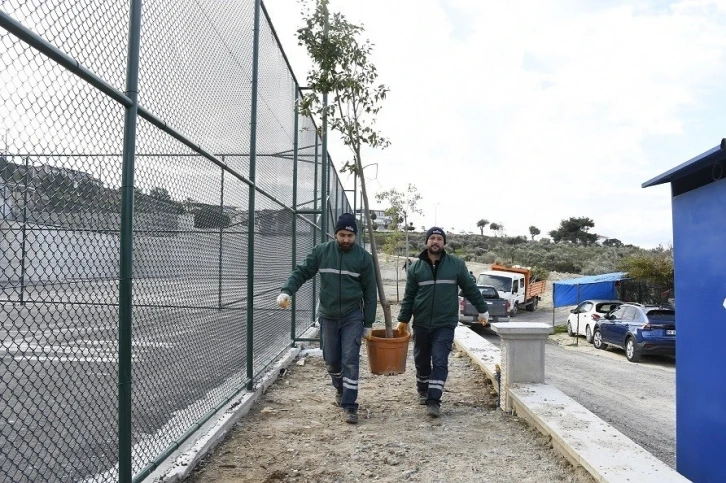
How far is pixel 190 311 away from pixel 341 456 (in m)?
1.51

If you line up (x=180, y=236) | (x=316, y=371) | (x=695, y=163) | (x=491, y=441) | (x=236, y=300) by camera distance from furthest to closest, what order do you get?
(x=316, y=371) → (x=236, y=300) → (x=491, y=441) → (x=180, y=236) → (x=695, y=163)

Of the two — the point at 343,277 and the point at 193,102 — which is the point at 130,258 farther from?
the point at 343,277

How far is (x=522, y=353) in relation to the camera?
549 cm

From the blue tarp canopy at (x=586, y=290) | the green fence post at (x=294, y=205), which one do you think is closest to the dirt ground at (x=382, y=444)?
the green fence post at (x=294, y=205)

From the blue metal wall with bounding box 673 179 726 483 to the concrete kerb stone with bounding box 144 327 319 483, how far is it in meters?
3.16

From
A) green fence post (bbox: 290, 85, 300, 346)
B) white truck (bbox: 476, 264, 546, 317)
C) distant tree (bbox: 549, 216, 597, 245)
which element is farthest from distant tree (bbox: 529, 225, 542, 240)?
green fence post (bbox: 290, 85, 300, 346)

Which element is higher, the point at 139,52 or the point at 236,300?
the point at 139,52

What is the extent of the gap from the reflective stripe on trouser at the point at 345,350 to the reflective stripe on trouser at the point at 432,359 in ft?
2.13

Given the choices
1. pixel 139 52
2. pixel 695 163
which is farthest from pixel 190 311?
pixel 695 163

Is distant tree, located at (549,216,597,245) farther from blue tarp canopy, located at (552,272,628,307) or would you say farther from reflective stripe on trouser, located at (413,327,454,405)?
reflective stripe on trouser, located at (413,327,454,405)

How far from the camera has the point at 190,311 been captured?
4.07 m

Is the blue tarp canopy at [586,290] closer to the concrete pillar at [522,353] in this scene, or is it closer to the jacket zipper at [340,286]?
the concrete pillar at [522,353]

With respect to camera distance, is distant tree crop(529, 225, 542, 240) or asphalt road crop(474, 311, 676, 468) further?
distant tree crop(529, 225, 542, 240)

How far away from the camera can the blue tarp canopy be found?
2623 cm
